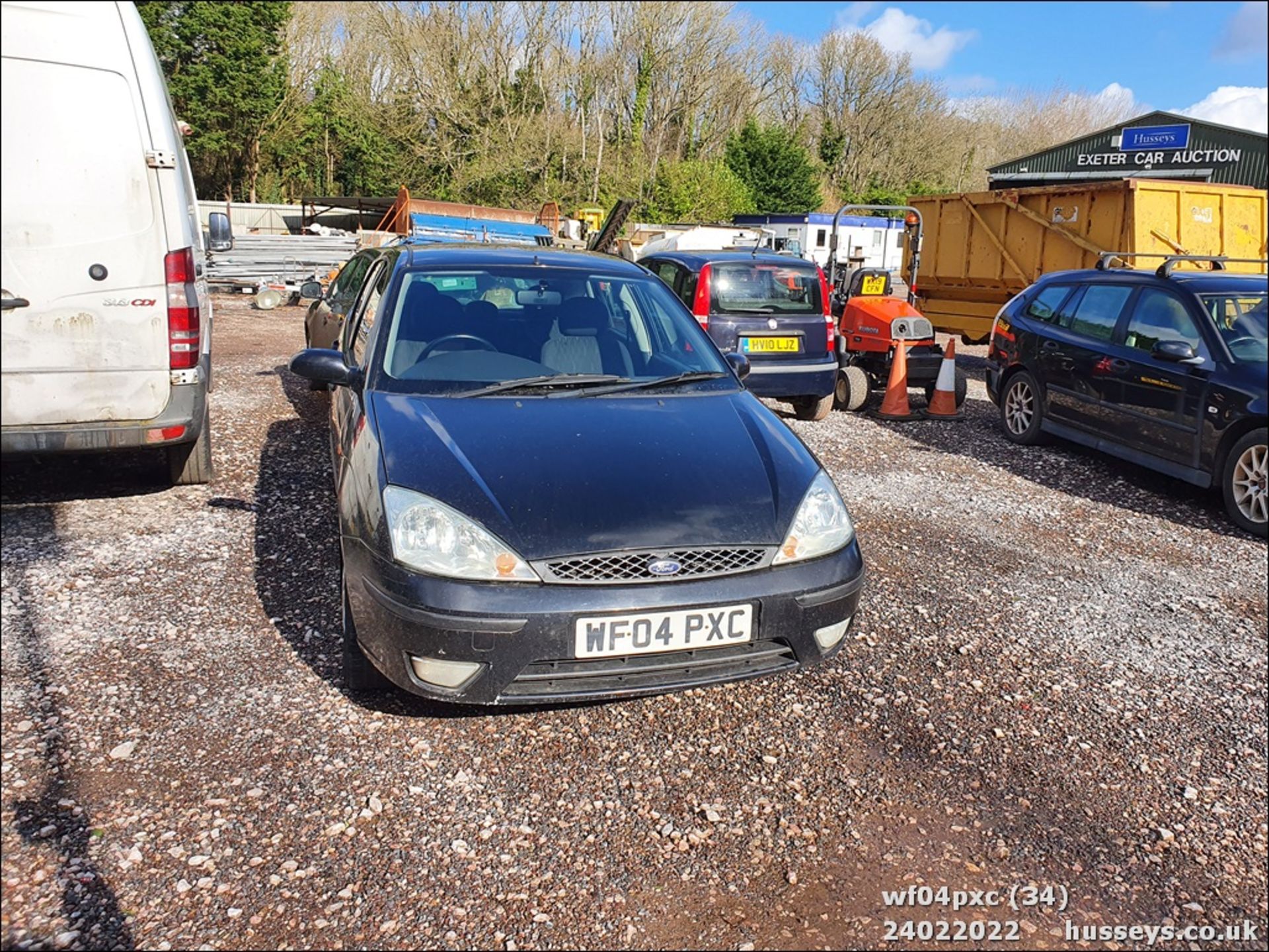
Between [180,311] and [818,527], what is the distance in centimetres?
198

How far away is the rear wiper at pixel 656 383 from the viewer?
11.8ft

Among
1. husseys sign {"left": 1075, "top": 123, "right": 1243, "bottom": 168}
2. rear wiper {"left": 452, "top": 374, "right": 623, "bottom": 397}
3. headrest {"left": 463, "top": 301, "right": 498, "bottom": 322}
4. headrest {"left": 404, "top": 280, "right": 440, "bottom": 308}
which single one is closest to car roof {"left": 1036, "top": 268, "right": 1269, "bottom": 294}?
rear wiper {"left": 452, "top": 374, "right": 623, "bottom": 397}

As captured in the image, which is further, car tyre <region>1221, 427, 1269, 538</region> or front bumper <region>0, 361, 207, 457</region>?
car tyre <region>1221, 427, 1269, 538</region>

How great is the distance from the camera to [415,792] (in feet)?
8.74

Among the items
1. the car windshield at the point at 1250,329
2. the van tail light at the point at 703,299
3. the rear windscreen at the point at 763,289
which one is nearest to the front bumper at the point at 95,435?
the car windshield at the point at 1250,329

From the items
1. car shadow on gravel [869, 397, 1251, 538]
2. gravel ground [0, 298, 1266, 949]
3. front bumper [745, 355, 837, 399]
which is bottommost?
gravel ground [0, 298, 1266, 949]

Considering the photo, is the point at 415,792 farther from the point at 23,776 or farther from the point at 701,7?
the point at 701,7

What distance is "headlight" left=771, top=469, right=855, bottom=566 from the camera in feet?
9.50

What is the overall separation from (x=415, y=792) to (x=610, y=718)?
732 mm

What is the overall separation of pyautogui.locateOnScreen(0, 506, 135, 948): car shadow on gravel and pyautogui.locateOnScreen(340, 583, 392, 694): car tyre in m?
1.79

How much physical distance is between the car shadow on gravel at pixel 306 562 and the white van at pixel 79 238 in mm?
1895

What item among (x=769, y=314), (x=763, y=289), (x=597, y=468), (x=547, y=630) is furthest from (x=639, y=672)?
(x=763, y=289)

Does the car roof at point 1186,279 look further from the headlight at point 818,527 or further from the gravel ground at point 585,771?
the gravel ground at point 585,771

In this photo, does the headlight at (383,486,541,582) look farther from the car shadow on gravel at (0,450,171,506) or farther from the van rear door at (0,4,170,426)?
the van rear door at (0,4,170,426)
